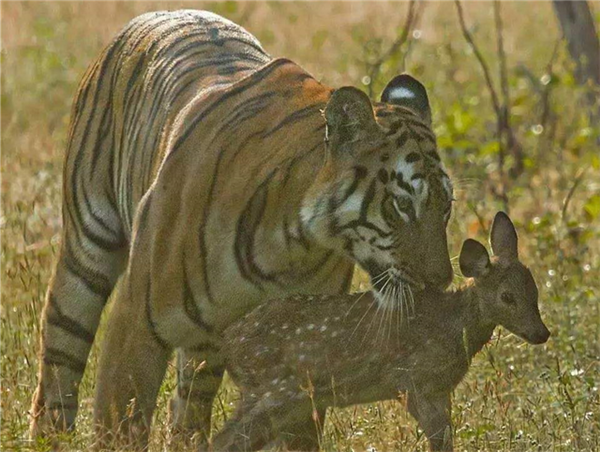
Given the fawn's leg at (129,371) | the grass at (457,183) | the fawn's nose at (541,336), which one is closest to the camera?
the fawn's nose at (541,336)

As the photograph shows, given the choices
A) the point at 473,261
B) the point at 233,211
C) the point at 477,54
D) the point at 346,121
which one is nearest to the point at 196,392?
the point at 233,211

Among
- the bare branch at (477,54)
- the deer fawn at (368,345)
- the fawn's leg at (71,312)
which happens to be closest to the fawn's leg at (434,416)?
the deer fawn at (368,345)

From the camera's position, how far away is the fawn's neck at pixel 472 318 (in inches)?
201

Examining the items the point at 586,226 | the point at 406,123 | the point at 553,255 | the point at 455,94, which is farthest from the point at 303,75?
the point at 455,94

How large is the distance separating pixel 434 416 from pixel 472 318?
38cm

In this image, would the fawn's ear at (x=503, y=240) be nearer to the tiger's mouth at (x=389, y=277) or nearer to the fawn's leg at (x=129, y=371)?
the tiger's mouth at (x=389, y=277)

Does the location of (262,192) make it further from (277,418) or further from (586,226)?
(586,226)

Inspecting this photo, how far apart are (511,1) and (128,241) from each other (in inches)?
486

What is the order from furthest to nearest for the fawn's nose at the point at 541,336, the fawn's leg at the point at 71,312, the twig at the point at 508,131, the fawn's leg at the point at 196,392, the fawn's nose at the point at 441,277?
1. the twig at the point at 508,131
2. the fawn's leg at the point at 71,312
3. the fawn's leg at the point at 196,392
4. the fawn's nose at the point at 541,336
5. the fawn's nose at the point at 441,277

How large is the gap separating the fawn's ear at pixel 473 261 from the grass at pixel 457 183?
306 mm

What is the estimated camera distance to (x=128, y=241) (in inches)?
244

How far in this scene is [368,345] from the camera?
5.04 m

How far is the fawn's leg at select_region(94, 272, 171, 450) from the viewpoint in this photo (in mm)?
5238

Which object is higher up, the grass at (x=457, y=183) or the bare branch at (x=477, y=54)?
the bare branch at (x=477, y=54)
